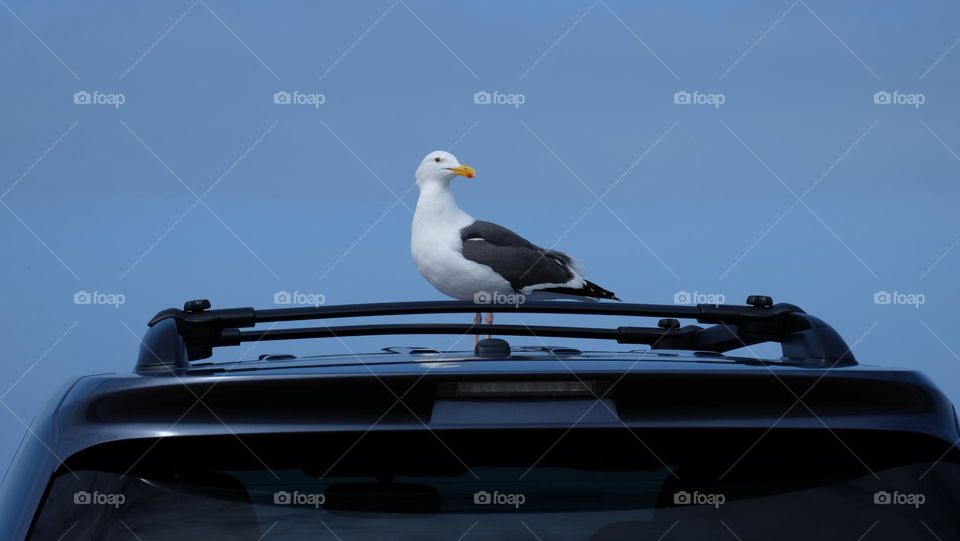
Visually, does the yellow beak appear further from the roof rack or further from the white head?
the roof rack

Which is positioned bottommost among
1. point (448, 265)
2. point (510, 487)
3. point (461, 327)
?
point (510, 487)

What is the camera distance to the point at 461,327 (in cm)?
423

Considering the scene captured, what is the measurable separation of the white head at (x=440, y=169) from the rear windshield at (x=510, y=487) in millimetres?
11229

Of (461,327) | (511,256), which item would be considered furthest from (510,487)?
(511,256)

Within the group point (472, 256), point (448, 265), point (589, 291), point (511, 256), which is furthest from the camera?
point (589, 291)

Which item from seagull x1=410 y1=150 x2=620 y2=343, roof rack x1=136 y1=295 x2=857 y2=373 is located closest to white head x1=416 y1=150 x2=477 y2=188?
seagull x1=410 y1=150 x2=620 y2=343

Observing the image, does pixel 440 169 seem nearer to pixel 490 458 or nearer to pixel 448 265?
pixel 448 265

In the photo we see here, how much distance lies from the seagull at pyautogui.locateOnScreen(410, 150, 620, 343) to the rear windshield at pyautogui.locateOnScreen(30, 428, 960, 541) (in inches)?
361

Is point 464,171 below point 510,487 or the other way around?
the other way around

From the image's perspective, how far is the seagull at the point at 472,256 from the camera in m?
12.1

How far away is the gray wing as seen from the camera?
40.3ft

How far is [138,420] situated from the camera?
2.19 m

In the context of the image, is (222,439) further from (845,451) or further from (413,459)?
(845,451)

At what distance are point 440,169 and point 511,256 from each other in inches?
57.5
